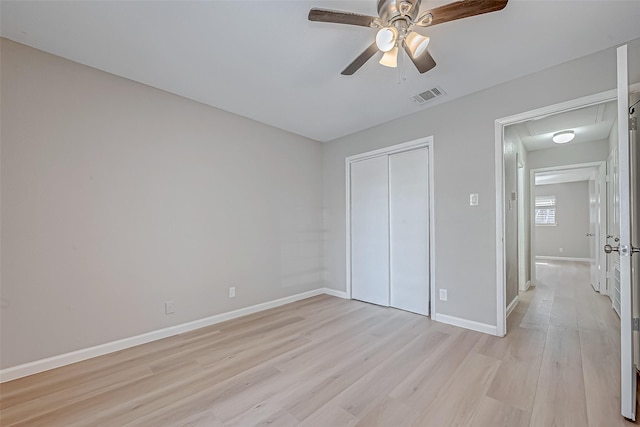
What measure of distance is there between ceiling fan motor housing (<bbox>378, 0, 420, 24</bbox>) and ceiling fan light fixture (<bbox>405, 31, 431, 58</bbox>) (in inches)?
4.0

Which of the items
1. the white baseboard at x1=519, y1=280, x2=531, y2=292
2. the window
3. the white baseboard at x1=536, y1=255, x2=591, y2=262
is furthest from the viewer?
the window

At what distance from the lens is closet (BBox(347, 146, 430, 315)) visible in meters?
3.28

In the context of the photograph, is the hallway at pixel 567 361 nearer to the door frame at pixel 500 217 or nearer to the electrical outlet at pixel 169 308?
the door frame at pixel 500 217

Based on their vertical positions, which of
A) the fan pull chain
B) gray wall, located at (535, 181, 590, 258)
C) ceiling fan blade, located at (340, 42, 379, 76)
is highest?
the fan pull chain

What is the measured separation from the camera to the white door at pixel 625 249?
1479 mm

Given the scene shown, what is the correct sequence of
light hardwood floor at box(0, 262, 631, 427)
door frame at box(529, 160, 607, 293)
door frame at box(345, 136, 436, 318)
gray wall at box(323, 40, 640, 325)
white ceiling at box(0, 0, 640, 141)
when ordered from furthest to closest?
door frame at box(529, 160, 607, 293) < door frame at box(345, 136, 436, 318) < gray wall at box(323, 40, 640, 325) < white ceiling at box(0, 0, 640, 141) < light hardwood floor at box(0, 262, 631, 427)

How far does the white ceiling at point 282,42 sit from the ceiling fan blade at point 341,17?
8.5 inches

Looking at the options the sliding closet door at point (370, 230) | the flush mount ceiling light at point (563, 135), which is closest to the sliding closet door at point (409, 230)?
the sliding closet door at point (370, 230)

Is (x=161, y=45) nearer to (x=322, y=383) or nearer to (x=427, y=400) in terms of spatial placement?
(x=322, y=383)

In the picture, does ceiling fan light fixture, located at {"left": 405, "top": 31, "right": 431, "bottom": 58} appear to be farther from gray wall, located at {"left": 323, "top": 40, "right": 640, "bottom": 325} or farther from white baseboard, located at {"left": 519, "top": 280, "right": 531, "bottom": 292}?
white baseboard, located at {"left": 519, "top": 280, "right": 531, "bottom": 292}

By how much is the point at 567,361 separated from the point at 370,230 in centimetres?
236

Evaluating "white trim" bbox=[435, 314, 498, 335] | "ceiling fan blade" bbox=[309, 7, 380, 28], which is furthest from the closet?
"ceiling fan blade" bbox=[309, 7, 380, 28]

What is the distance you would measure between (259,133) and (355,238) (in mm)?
2102

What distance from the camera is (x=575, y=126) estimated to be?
12.1ft
